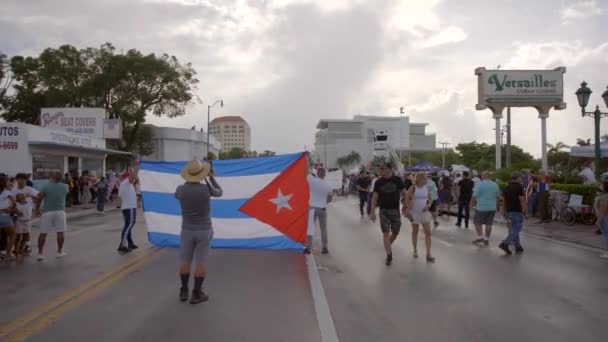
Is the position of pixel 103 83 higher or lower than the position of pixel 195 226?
higher

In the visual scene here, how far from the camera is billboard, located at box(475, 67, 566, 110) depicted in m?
29.6

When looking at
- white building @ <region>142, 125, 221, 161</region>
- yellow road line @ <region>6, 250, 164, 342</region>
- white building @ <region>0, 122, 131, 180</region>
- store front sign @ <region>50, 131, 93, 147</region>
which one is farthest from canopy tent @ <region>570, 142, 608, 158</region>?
white building @ <region>142, 125, 221, 161</region>

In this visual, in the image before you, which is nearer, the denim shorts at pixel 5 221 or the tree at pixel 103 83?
the denim shorts at pixel 5 221

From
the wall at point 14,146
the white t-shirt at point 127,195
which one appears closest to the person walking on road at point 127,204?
the white t-shirt at point 127,195

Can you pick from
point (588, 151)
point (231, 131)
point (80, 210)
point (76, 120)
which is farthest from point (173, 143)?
point (231, 131)

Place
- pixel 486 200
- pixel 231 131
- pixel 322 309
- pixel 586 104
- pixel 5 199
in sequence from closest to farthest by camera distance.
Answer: pixel 322 309 → pixel 5 199 → pixel 486 200 → pixel 586 104 → pixel 231 131

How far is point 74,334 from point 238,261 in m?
4.54

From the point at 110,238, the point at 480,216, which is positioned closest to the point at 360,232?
the point at 480,216

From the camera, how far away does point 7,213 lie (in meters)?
10.2

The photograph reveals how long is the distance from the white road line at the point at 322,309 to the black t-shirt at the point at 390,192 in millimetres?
1826

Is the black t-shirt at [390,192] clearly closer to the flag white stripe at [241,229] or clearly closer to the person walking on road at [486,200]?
the flag white stripe at [241,229]

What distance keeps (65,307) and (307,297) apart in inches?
118

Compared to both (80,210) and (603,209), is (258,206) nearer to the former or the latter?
(603,209)

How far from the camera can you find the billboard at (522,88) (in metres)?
29.6
